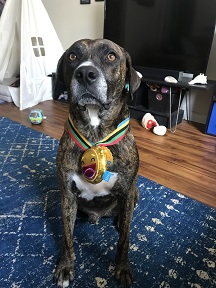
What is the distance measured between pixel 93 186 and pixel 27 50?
2.90 metres

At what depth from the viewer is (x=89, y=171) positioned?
3.20 feet

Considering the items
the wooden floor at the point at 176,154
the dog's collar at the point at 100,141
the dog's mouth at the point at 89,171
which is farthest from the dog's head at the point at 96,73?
the wooden floor at the point at 176,154

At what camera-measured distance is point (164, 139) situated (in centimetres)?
274

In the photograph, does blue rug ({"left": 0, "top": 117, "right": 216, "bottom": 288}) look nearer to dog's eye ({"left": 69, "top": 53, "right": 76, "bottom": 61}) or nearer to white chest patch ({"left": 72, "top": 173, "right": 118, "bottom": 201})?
white chest patch ({"left": 72, "top": 173, "right": 118, "bottom": 201})

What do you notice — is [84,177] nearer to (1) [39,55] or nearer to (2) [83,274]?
(2) [83,274]

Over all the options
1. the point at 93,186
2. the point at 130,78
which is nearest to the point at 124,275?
the point at 93,186

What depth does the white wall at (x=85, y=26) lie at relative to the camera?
3182mm

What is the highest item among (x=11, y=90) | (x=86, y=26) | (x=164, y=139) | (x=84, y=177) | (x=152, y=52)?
(x=86, y=26)

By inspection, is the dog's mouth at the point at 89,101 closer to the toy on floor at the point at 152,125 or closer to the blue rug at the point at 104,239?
the blue rug at the point at 104,239

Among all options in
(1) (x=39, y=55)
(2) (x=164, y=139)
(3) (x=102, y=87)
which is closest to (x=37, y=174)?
(3) (x=102, y=87)

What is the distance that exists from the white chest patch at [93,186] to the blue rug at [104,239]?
1.17 feet

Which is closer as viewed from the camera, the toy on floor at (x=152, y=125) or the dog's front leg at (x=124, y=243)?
the dog's front leg at (x=124, y=243)

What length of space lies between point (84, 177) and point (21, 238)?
60 centimetres

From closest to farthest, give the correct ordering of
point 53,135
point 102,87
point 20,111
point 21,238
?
point 102,87
point 21,238
point 53,135
point 20,111
